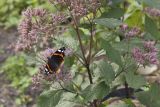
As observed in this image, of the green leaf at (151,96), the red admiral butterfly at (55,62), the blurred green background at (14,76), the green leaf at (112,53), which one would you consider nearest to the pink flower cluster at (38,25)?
the red admiral butterfly at (55,62)

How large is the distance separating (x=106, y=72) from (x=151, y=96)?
0.32 meters

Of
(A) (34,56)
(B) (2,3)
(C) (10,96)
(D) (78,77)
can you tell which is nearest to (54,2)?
(A) (34,56)

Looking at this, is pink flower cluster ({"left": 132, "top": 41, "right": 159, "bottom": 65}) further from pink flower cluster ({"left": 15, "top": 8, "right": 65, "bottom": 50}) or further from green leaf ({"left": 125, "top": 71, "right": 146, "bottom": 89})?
pink flower cluster ({"left": 15, "top": 8, "right": 65, "bottom": 50})

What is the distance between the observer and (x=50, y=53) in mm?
2318

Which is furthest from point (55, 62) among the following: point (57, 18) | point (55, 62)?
point (57, 18)

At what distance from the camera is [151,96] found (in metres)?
2.47

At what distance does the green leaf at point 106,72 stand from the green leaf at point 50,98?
0.25 metres

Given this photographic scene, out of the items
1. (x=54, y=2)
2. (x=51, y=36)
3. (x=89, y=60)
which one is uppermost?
(x=54, y=2)

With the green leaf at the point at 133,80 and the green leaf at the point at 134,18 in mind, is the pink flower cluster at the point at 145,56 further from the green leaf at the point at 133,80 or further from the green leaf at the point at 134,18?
the green leaf at the point at 134,18

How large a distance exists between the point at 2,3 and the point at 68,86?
3.25 m

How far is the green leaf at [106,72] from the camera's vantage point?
2305 mm

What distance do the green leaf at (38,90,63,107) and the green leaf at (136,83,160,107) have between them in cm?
49

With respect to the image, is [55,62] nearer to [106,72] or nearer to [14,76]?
[106,72]

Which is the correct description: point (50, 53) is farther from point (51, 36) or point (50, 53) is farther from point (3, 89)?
point (3, 89)
